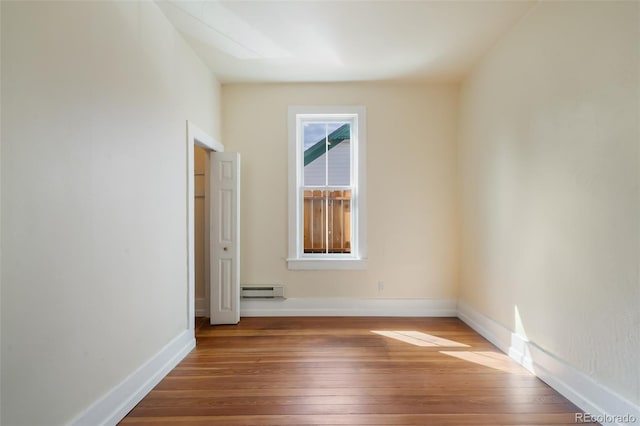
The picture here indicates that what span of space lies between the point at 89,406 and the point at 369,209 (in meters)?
3.07

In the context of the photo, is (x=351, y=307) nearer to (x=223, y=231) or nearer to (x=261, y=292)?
(x=261, y=292)

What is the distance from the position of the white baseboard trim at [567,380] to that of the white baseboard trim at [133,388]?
2827mm

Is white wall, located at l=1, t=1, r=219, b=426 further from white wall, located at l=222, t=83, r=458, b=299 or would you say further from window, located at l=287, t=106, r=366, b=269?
window, located at l=287, t=106, r=366, b=269

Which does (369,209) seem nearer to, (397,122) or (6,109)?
(397,122)

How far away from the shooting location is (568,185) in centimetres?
209

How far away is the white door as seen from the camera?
3561 mm

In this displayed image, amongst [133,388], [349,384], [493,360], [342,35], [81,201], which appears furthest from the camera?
[342,35]

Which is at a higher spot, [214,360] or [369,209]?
[369,209]

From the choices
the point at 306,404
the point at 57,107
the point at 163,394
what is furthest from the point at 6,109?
the point at 306,404

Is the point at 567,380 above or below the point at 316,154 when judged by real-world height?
below

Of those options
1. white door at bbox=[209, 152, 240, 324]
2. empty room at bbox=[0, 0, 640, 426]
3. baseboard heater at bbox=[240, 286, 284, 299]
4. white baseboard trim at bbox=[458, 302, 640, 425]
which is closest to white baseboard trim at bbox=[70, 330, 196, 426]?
empty room at bbox=[0, 0, 640, 426]

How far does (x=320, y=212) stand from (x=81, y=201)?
2.69 meters

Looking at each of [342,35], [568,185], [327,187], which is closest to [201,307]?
[327,187]

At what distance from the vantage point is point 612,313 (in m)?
1.77
